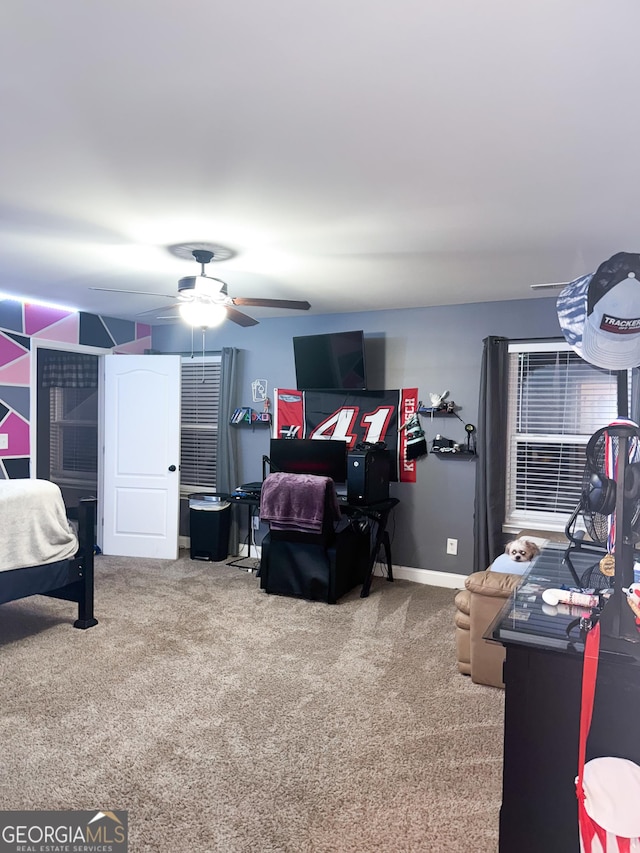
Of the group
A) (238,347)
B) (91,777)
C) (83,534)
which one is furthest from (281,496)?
(91,777)

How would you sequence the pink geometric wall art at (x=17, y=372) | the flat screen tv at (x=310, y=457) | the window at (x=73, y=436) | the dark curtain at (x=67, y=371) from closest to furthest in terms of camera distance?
the pink geometric wall art at (x=17, y=372)
the flat screen tv at (x=310, y=457)
the dark curtain at (x=67, y=371)
the window at (x=73, y=436)

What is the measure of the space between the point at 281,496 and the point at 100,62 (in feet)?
10.9

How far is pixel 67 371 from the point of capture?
677 centimetres

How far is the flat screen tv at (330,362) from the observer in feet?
17.0

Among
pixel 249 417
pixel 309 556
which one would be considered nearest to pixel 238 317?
pixel 309 556

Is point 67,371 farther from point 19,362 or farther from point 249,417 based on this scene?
point 249,417

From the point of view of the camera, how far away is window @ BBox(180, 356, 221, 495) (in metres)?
6.22

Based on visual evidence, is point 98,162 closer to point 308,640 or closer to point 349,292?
point 349,292

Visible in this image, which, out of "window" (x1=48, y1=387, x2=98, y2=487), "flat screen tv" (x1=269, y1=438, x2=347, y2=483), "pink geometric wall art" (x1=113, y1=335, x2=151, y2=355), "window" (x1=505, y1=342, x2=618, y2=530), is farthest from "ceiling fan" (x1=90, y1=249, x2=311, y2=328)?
"window" (x1=48, y1=387, x2=98, y2=487)

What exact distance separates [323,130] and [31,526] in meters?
2.84

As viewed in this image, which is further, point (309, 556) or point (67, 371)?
point (67, 371)

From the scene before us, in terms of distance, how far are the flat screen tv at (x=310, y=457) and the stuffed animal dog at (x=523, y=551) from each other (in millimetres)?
1628

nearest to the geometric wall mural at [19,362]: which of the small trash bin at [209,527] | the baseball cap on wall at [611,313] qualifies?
the small trash bin at [209,527]

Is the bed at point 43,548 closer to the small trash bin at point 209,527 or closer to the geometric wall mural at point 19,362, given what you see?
the geometric wall mural at point 19,362
